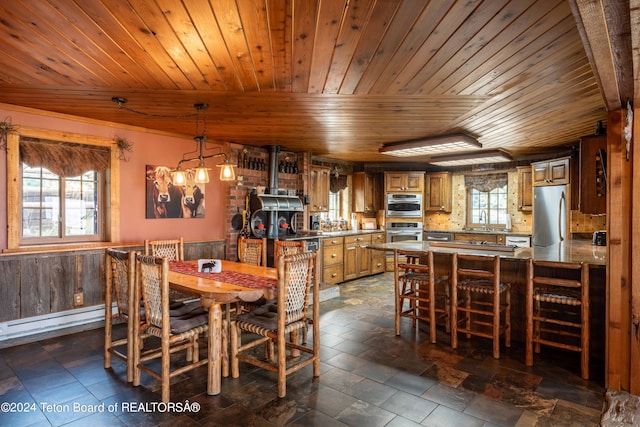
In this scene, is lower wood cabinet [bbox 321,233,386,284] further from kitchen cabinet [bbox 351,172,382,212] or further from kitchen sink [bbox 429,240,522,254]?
kitchen sink [bbox 429,240,522,254]

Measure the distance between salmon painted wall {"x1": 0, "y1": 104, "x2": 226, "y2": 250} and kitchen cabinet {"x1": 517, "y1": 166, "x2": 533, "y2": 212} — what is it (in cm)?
533

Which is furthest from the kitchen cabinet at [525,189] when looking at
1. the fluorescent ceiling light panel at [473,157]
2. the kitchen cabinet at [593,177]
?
the kitchen cabinet at [593,177]

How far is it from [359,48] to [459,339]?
122 inches

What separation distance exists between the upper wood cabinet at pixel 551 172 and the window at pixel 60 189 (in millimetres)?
6351

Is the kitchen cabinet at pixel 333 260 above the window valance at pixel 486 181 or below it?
below

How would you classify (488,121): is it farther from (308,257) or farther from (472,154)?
(308,257)

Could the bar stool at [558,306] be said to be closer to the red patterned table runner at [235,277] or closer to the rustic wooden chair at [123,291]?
the red patterned table runner at [235,277]

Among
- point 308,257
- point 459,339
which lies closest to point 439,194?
point 459,339

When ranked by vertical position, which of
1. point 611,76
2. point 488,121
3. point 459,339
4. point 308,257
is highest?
point 488,121

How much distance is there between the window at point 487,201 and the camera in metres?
7.57

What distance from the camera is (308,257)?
2.94m

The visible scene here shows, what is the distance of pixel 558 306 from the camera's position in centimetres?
363

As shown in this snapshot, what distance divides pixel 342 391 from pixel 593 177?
3504mm

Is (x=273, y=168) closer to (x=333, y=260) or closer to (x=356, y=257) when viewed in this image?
(x=333, y=260)
